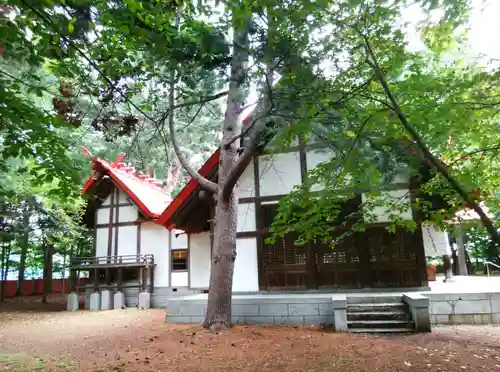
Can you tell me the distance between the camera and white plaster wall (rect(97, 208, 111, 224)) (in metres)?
16.2

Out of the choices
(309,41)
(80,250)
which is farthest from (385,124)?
(80,250)

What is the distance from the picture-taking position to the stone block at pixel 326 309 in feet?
25.5

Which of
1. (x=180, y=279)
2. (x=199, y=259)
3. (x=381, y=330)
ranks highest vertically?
(x=199, y=259)

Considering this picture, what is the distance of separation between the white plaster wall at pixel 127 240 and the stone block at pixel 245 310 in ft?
28.2

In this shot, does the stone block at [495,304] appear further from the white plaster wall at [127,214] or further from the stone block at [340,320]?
the white plaster wall at [127,214]

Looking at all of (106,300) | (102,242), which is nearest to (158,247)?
(102,242)

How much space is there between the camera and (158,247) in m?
15.4

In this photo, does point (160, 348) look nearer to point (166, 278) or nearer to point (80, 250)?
point (166, 278)

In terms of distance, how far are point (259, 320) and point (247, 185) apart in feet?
12.5

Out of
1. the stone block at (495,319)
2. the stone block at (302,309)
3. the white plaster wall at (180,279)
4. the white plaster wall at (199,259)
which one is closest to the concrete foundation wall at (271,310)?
the stone block at (302,309)

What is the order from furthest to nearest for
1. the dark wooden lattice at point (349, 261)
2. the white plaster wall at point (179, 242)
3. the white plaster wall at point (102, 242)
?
1. the white plaster wall at point (102, 242)
2. the white plaster wall at point (179, 242)
3. the dark wooden lattice at point (349, 261)

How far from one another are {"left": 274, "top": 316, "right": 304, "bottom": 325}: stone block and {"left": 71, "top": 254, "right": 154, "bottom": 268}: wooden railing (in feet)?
26.3

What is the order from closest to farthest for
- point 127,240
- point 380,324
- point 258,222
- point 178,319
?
1. point 380,324
2. point 178,319
3. point 258,222
4. point 127,240

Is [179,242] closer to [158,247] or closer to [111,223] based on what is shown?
[158,247]
